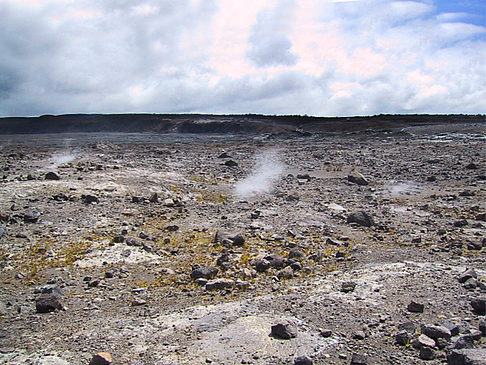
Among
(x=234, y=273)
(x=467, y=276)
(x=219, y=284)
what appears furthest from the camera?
(x=234, y=273)

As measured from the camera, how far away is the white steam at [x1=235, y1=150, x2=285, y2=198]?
12.0 meters

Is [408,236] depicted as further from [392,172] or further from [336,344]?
[392,172]

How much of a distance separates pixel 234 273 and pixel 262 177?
29.2ft

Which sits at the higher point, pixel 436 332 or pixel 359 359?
pixel 436 332

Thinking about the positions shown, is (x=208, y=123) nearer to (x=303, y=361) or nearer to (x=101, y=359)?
(x=101, y=359)

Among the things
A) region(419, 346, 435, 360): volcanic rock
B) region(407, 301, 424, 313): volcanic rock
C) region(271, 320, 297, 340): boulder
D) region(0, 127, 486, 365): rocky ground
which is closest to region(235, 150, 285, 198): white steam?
region(0, 127, 486, 365): rocky ground

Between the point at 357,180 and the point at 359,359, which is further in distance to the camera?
the point at 357,180

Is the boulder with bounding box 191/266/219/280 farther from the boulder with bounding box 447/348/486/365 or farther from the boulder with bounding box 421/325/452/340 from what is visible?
the boulder with bounding box 447/348/486/365

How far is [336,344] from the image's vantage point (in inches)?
148

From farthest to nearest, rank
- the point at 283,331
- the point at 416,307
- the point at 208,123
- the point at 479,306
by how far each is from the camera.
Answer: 1. the point at 208,123
2. the point at 416,307
3. the point at 479,306
4. the point at 283,331

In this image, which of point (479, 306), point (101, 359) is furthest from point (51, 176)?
point (479, 306)

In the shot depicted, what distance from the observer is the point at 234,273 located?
18.7 ft

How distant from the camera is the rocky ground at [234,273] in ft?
12.4

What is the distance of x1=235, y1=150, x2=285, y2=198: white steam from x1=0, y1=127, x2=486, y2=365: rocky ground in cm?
29
